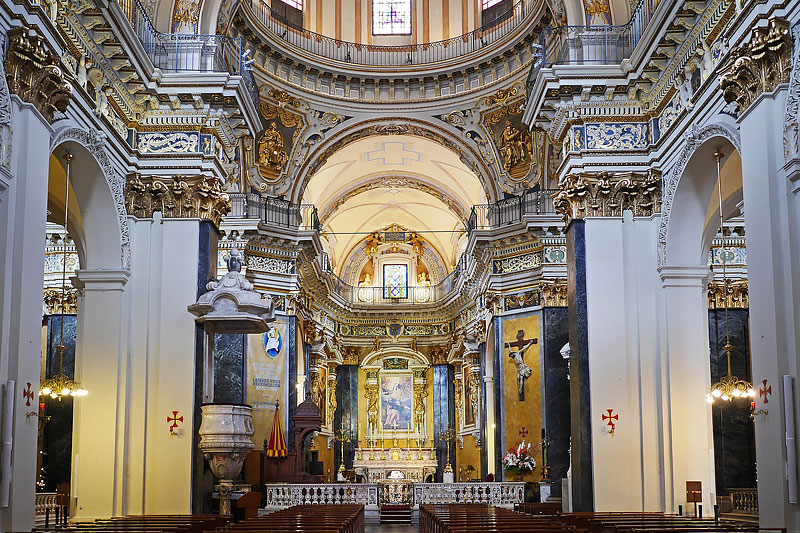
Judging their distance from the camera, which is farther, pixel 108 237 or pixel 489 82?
pixel 489 82

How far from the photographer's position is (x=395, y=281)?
124ft

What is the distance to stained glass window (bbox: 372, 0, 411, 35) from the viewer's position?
26.4 metres

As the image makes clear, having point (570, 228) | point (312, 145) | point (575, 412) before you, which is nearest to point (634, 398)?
point (575, 412)

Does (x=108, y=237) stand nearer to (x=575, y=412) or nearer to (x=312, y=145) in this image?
(x=575, y=412)

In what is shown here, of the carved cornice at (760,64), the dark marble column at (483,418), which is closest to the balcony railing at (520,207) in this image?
the dark marble column at (483,418)

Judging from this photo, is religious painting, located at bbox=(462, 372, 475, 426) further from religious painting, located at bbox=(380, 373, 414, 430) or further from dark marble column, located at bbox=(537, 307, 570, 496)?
dark marble column, located at bbox=(537, 307, 570, 496)

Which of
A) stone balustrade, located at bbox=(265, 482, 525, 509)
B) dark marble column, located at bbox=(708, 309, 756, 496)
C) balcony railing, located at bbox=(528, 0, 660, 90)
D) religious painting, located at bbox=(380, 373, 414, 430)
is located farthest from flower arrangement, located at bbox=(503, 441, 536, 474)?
religious painting, located at bbox=(380, 373, 414, 430)

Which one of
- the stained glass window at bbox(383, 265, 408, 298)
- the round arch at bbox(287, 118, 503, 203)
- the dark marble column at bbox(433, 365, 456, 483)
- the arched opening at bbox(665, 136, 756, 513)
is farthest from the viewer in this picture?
the stained glass window at bbox(383, 265, 408, 298)

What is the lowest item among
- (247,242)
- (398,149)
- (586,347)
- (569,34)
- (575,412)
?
(575,412)

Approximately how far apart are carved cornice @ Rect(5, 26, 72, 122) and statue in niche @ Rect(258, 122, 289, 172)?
1403cm

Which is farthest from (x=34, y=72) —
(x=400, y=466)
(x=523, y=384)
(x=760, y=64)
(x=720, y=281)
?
(x=400, y=466)

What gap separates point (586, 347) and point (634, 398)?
1.02 m

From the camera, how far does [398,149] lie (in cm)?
2941

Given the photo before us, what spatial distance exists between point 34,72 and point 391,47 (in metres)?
16.5
